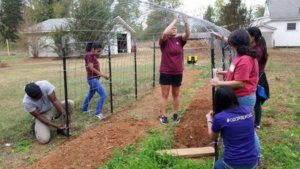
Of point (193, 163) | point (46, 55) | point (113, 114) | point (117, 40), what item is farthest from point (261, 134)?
point (46, 55)

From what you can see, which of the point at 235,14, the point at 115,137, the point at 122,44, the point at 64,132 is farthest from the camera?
the point at 235,14

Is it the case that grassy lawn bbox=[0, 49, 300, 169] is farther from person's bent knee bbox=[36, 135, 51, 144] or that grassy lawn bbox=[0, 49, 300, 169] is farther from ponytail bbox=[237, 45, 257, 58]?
ponytail bbox=[237, 45, 257, 58]

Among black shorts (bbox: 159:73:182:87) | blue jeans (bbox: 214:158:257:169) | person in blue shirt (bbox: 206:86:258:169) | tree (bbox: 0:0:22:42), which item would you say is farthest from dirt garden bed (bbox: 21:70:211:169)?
tree (bbox: 0:0:22:42)

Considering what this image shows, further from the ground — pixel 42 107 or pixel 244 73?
pixel 244 73

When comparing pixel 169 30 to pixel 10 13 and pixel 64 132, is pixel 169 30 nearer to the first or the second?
pixel 64 132

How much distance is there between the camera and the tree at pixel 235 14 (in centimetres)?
2570

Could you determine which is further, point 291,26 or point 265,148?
point 291,26

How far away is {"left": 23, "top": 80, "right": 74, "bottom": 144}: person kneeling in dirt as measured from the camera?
4.93 metres

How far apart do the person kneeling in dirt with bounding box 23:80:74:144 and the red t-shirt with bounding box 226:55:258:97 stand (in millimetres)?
3068

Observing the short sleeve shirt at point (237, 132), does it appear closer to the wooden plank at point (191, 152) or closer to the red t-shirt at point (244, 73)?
the red t-shirt at point (244, 73)

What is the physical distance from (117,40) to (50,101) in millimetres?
3112

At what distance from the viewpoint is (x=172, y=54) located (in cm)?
532

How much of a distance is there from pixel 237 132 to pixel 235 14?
24805 millimetres

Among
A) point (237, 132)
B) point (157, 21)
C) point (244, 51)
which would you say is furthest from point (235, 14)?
→ point (237, 132)
